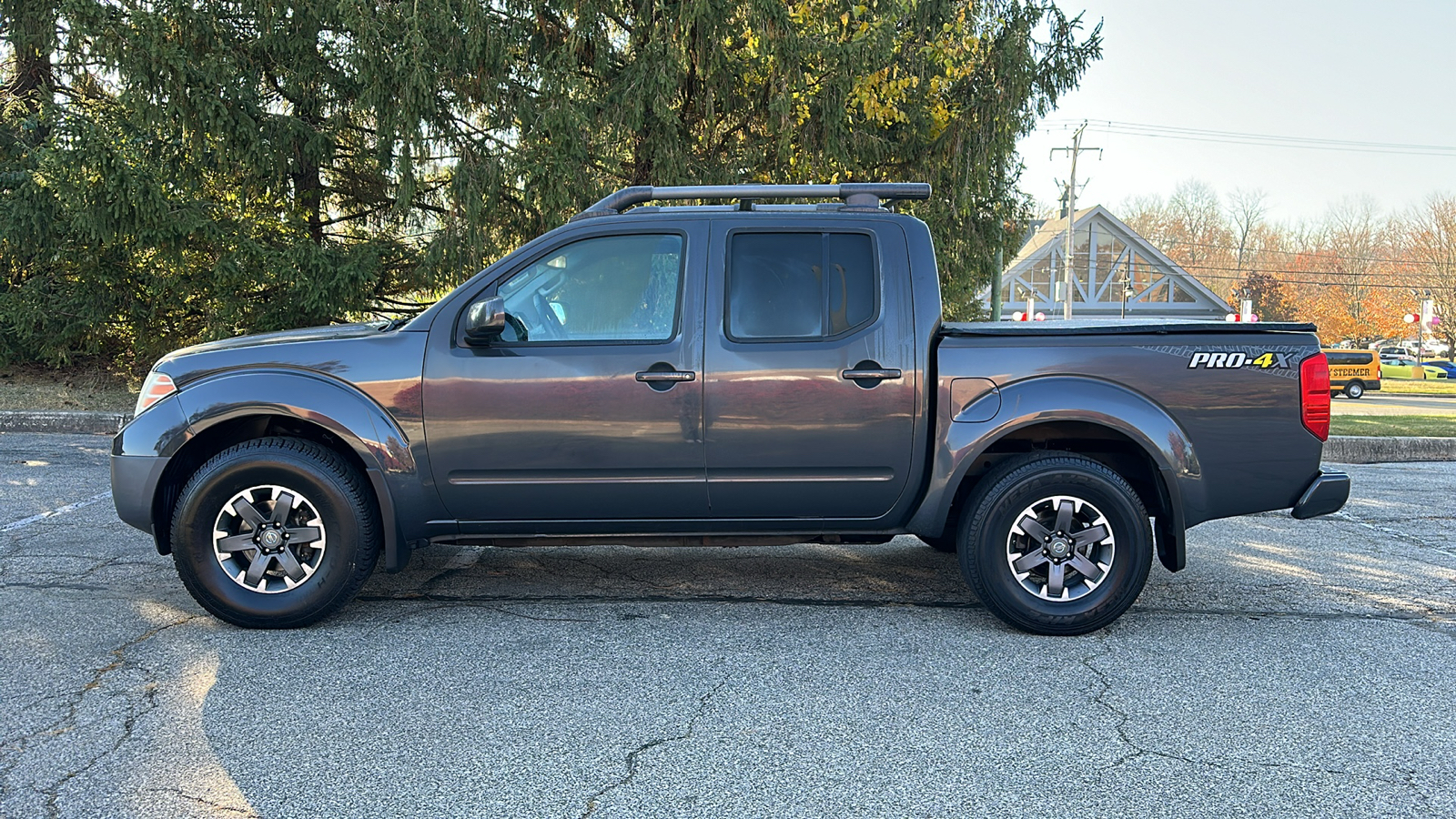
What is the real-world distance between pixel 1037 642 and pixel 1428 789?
63.7 inches

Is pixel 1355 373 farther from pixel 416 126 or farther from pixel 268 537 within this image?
pixel 268 537

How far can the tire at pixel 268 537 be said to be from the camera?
452 centimetres

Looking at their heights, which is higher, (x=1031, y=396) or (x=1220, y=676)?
(x=1031, y=396)

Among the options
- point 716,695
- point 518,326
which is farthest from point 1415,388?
point 716,695

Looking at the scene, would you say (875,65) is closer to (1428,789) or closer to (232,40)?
(232,40)

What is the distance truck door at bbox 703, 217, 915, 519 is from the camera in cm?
462

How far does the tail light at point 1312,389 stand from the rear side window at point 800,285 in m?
1.90

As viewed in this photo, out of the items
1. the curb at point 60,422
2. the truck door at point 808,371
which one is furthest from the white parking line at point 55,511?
the truck door at point 808,371

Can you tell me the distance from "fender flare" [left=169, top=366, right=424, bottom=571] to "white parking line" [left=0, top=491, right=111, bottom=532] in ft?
9.10

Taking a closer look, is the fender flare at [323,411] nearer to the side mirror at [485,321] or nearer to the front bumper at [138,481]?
the front bumper at [138,481]

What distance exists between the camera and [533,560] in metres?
5.89

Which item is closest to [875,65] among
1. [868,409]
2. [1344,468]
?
[1344,468]

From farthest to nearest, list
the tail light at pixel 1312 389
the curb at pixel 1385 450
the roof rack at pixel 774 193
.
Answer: the curb at pixel 1385 450 < the roof rack at pixel 774 193 < the tail light at pixel 1312 389

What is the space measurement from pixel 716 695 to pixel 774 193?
7.94ft
